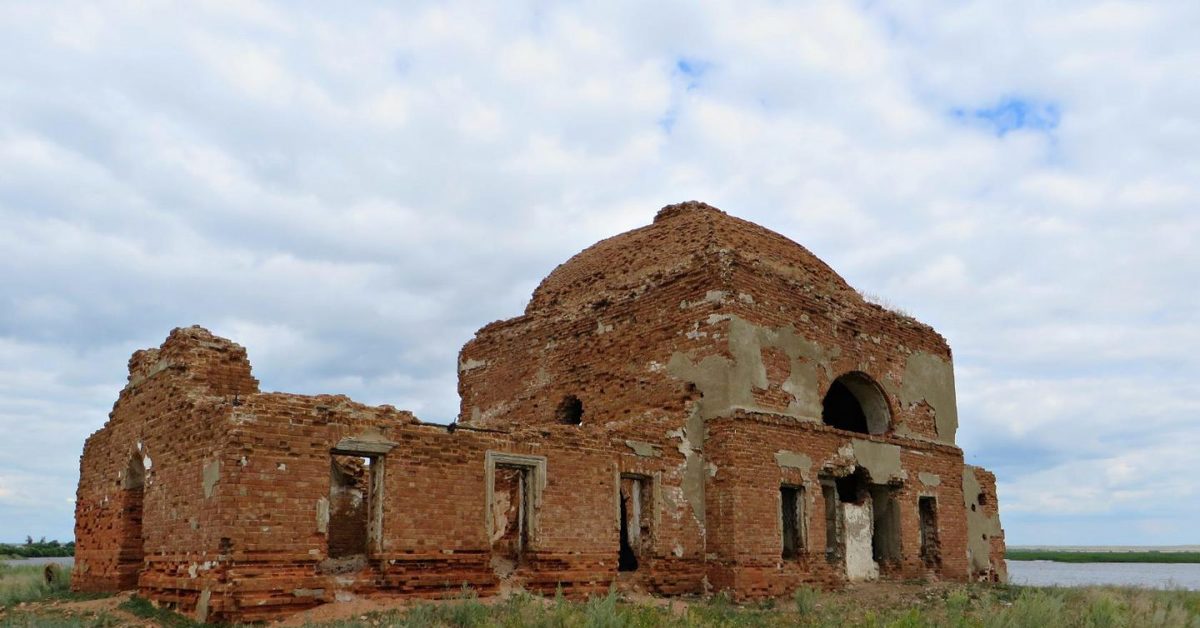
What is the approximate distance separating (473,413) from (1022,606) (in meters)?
10.7

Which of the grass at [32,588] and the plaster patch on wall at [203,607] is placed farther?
the grass at [32,588]

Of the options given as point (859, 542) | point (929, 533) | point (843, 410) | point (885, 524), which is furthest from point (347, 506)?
A: point (929, 533)

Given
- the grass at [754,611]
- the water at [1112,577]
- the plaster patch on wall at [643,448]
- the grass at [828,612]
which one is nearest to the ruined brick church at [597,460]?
the plaster patch on wall at [643,448]

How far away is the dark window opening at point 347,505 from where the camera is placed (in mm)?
14227

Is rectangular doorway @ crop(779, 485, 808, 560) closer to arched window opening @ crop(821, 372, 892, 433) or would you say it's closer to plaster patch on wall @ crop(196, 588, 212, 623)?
arched window opening @ crop(821, 372, 892, 433)

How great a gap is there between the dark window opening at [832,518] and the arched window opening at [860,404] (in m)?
1.70

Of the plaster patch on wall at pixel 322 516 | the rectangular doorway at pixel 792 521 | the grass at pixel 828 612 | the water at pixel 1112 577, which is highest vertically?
the plaster patch on wall at pixel 322 516

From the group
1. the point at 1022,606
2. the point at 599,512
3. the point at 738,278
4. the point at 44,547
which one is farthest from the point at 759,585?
the point at 44,547

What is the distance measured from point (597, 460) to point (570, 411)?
358 centimetres

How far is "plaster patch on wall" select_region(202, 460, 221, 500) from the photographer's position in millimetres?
9855

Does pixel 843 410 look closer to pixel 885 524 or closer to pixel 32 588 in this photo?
pixel 885 524

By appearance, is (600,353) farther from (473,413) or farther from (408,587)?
(408,587)

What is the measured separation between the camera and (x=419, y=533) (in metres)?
11.0

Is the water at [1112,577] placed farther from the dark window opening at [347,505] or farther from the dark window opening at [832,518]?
the dark window opening at [347,505]
